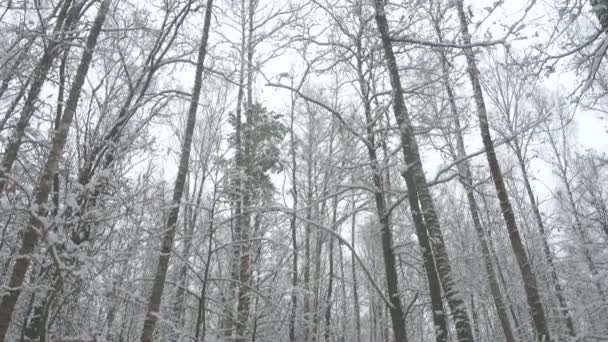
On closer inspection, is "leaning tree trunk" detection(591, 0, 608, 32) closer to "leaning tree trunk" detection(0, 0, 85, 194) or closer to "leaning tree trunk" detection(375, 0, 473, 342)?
"leaning tree trunk" detection(375, 0, 473, 342)

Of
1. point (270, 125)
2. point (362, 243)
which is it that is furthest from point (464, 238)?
point (270, 125)

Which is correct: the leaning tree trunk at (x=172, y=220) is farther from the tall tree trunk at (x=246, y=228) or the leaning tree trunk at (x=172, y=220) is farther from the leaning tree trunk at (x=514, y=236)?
the leaning tree trunk at (x=514, y=236)

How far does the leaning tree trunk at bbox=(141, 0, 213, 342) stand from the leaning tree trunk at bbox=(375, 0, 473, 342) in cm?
351

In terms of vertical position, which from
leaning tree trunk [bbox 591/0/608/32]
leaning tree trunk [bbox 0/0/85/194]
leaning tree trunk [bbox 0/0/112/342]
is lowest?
leaning tree trunk [bbox 0/0/112/342]

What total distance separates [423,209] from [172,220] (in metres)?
3.99

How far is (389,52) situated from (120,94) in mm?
5241

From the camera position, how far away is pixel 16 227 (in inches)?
218

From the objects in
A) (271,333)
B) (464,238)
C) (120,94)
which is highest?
(464,238)

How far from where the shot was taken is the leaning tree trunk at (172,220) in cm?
506

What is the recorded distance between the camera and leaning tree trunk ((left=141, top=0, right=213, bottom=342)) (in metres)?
5.06

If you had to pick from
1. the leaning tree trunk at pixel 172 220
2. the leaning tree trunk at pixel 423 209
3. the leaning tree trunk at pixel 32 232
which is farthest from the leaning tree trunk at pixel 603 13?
the leaning tree trunk at pixel 32 232

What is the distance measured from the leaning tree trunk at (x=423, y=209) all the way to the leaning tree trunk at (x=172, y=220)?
351 centimetres

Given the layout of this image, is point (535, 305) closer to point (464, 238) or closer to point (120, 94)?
point (120, 94)

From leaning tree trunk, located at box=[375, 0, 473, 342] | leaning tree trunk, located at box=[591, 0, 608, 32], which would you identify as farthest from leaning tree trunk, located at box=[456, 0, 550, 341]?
leaning tree trunk, located at box=[591, 0, 608, 32]
